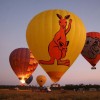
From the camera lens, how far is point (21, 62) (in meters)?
53.4

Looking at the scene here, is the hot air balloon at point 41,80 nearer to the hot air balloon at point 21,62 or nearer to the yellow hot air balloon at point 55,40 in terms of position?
the hot air balloon at point 21,62

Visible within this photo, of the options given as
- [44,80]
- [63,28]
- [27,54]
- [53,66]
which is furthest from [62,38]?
[44,80]

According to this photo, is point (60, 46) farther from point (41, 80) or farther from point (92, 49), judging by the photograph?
point (41, 80)

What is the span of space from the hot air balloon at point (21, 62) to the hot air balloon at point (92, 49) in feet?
35.0

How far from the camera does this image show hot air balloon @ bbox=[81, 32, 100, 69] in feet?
161

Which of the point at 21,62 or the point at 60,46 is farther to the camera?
the point at 21,62

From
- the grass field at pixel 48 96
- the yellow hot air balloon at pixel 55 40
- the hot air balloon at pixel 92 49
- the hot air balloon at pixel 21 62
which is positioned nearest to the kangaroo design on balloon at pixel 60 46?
the yellow hot air balloon at pixel 55 40

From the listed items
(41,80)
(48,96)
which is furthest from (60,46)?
(41,80)

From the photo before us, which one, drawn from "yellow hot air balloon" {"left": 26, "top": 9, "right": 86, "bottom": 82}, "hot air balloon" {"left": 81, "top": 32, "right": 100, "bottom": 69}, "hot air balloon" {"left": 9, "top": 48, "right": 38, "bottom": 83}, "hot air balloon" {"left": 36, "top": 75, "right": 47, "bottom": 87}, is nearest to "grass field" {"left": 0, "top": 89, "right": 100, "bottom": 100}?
"yellow hot air balloon" {"left": 26, "top": 9, "right": 86, "bottom": 82}

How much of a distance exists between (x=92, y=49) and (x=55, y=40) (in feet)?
63.9

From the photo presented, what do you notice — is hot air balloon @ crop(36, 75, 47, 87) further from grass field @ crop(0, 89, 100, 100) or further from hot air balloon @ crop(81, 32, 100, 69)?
grass field @ crop(0, 89, 100, 100)

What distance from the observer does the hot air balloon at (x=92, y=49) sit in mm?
48938

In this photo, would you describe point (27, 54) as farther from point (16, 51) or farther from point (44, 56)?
point (44, 56)

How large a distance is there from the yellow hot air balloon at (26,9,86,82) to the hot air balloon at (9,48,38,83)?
22016 millimetres
